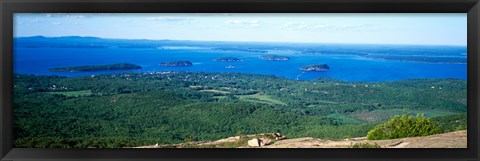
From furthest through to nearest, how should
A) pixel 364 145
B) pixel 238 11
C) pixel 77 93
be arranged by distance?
1. pixel 77 93
2. pixel 364 145
3. pixel 238 11

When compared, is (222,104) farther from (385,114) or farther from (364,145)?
(385,114)

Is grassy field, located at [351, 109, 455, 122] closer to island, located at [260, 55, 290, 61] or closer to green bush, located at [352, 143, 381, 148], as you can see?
green bush, located at [352, 143, 381, 148]

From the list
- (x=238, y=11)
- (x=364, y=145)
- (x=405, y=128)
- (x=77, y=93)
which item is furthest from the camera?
(x=77, y=93)

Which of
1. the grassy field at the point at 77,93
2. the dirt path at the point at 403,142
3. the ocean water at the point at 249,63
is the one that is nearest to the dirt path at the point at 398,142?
the dirt path at the point at 403,142

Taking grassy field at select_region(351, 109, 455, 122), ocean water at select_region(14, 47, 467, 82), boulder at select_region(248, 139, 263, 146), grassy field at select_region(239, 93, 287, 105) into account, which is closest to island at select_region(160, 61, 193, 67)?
ocean water at select_region(14, 47, 467, 82)

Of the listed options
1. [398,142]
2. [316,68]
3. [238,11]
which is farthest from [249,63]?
[398,142]

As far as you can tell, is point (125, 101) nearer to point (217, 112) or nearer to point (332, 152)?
point (217, 112)
